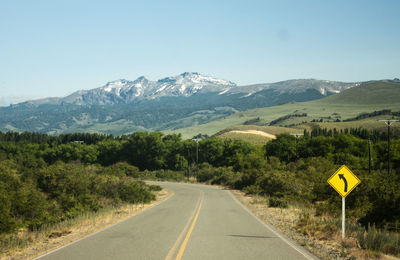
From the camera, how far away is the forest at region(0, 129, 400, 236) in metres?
21.0

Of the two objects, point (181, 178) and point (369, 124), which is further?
point (369, 124)

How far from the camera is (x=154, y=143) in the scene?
373 ft

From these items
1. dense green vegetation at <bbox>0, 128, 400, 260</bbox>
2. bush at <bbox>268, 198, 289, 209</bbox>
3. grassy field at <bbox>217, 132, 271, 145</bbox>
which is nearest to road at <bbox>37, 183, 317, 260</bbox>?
dense green vegetation at <bbox>0, 128, 400, 260</bbox>

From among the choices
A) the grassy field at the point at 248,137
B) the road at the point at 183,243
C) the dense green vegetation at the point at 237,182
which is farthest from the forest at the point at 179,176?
the grassy field at the point at 248,137

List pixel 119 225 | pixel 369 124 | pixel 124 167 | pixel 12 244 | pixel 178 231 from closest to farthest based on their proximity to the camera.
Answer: pixel 12 244
pixel 178 231
pixel 119 225
pixel 124 167
pixel 369 124

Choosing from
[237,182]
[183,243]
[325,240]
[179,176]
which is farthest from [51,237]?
[179,176]

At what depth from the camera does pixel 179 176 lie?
88688 millimetres

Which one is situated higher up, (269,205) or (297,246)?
(297,246)

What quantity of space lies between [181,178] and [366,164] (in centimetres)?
3647

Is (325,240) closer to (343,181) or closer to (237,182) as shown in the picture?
(343,181)

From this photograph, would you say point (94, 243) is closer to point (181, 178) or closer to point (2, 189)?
point (2, 189)

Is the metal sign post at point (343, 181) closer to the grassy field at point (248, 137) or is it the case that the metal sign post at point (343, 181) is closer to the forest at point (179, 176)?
the forest at point (179, 176)

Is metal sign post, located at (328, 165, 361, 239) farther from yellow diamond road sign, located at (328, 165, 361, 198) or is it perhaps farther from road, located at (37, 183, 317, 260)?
road, located at (37, 183, 317, 260)

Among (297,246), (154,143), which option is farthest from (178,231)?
(154,143)
